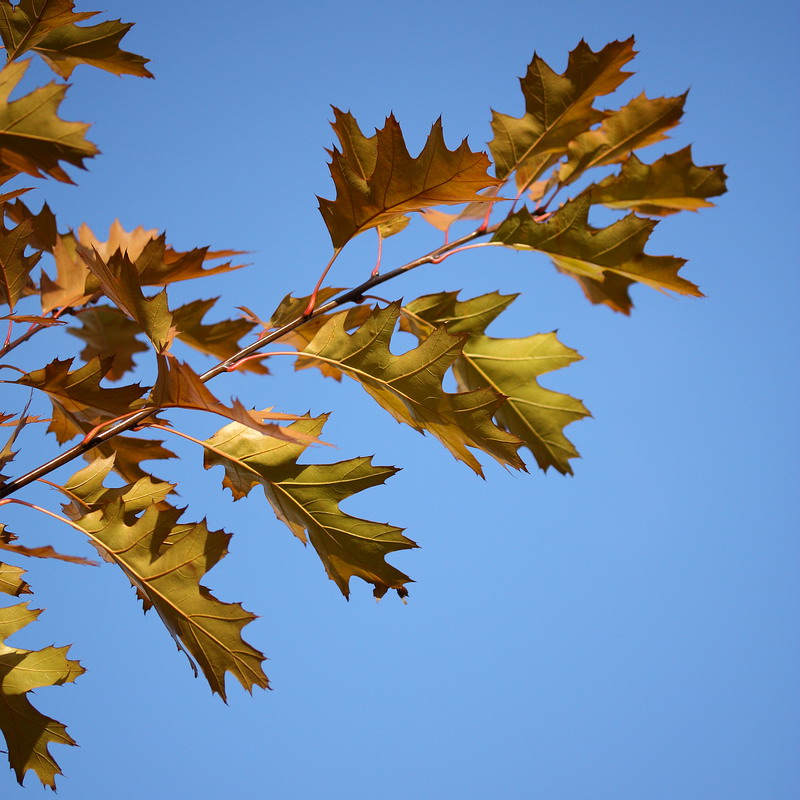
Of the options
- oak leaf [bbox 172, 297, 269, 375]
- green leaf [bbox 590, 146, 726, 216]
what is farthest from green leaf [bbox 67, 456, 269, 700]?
green leaf [bbox 590, 146, 726, 216]

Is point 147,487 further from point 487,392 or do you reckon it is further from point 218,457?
point 487,392

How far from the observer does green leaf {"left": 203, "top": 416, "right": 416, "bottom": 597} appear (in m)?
0.77

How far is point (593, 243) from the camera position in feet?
2.81

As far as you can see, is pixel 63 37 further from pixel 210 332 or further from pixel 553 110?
pixel 553 110

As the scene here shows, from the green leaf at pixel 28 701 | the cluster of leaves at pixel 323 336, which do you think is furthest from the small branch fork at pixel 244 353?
the green leaf at pixel 28 701

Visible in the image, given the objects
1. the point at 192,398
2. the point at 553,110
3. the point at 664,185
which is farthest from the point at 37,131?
the point at 664,185

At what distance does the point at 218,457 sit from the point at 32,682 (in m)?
0.31

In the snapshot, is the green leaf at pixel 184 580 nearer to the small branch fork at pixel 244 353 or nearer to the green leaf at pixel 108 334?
the small branch fork at pixel 244 353

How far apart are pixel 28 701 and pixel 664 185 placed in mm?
884

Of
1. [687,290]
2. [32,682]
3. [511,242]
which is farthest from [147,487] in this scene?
[687,290]

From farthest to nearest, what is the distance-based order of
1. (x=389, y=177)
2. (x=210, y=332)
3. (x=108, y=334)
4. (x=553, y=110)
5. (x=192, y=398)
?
(x=108, y=334)
(x=210, y=332)
(x=553, y=110)
(x=389, y=177)
(x=192, y=398)

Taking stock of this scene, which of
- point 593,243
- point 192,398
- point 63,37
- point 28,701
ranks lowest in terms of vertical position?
point 28,701

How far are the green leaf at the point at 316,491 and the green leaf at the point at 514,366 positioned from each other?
0.63 feet

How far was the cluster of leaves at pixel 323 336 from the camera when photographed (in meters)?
0.74
